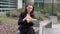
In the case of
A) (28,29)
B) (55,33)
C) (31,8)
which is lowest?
(55,33)

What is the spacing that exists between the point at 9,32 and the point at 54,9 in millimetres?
14763

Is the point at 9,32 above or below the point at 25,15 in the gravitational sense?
below

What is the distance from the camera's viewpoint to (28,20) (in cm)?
671

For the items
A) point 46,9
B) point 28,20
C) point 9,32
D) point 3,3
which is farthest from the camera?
point 3,3

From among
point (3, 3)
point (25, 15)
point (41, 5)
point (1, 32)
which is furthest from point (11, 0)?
point (25, 15)

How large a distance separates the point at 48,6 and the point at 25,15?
18.2 meters

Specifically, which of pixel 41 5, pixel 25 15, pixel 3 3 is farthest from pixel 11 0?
pixel 25 15

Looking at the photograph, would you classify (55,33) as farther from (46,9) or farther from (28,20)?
(46,9)

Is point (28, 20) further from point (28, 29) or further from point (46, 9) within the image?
point (46, 9)

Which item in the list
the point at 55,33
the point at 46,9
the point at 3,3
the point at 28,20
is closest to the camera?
the point at 28,20

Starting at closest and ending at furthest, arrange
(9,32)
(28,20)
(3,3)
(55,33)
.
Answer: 1. (28,20)
2. (9,32)
3. (55,33)
4. (3,3)

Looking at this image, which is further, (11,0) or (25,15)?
(11,0)

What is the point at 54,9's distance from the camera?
24.7 metres

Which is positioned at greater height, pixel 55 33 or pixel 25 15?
pixel 25 15
